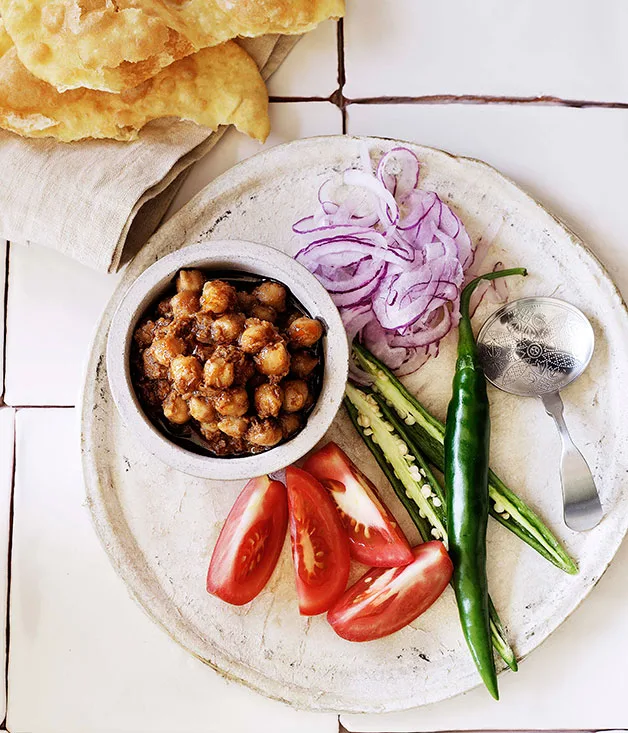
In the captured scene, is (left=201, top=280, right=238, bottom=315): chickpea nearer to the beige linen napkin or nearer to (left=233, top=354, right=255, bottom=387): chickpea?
(left=233, top=354, right=255, bottom=387): chickpea

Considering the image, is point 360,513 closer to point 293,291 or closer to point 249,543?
point 249,543

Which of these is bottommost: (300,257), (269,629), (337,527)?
(269,629)

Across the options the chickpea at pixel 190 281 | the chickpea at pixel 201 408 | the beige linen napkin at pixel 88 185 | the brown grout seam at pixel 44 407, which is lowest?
the chickpea at pixel 201 408

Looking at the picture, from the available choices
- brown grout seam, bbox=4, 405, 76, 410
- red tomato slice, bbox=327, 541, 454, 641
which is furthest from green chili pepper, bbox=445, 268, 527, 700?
brown grout seam, bbox=4, 405, 76, 410

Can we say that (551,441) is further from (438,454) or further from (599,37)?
(599,37)

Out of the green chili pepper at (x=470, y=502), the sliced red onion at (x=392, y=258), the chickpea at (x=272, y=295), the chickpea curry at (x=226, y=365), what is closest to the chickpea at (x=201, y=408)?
the chickpea curry at (x=226, y=365)

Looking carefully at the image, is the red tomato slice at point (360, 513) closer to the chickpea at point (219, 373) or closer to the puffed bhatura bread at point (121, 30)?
the chickpea at point (219, 373)

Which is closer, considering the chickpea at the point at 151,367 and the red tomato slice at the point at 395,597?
the chickpea at the point at 151,367

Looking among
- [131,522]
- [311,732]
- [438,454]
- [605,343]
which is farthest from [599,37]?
[311,732]
